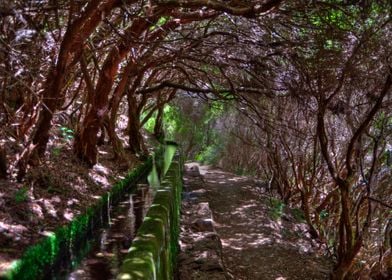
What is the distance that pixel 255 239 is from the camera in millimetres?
12555

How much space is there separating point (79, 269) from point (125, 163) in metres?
7.94

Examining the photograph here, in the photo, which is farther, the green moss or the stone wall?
the green moss

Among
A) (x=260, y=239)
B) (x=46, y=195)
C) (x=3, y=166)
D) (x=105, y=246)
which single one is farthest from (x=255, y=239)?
(x=3, y=166)

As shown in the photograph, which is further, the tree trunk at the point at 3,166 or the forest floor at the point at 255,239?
the forest floor at the point at 255,239

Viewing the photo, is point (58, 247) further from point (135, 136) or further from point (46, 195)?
point (135, 136)

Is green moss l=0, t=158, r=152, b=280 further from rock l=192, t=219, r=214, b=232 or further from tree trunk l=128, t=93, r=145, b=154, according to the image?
tree trunk l=128, t=93, r=145, b=154

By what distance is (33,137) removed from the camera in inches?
369

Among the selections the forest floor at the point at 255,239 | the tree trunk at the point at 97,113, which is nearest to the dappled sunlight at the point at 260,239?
the forest floor at the point at 255,239

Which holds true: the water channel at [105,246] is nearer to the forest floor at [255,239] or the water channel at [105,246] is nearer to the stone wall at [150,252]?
the forest floor at [255,239]

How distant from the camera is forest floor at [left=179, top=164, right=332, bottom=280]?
10.2 metres

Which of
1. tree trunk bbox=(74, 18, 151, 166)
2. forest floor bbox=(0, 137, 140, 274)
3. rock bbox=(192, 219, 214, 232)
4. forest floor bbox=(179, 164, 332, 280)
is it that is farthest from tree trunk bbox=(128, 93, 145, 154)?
rock bbox=(192, 219, 214, 232)

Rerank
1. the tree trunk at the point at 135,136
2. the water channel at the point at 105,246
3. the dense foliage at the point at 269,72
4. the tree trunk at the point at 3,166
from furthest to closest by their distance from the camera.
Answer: the tree trunk at the point at 135,136 < the tree trunk at the point at 3,166 < the water channel at the point at 105,246 < the dense foliage at the point at 269,72

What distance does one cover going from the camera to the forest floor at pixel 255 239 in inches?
403

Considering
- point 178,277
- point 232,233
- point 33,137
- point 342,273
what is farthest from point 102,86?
point 342,273
